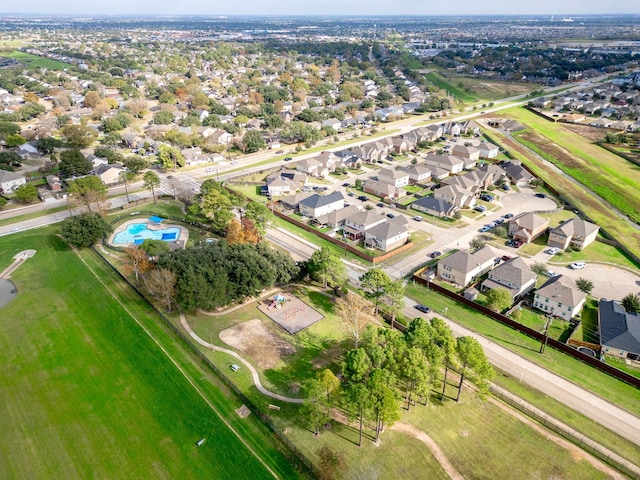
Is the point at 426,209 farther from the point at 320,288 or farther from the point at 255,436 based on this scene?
the point at 255,436

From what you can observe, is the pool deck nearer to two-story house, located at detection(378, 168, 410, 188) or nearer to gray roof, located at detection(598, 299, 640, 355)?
two-story house, located at detection(378, 168, 410, 188)

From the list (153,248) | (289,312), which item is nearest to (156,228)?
(153,248)

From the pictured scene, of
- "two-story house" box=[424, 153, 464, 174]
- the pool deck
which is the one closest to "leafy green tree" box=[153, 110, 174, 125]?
the pool deck

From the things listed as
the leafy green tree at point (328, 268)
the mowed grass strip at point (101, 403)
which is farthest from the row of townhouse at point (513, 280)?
the mowed grass strip at point (101, 403)

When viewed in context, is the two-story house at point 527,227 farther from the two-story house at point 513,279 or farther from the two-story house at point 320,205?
the two-story house at point 320,205

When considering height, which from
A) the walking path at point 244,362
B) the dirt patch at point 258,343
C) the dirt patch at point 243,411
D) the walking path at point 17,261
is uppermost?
the dirt patch at point 243,411

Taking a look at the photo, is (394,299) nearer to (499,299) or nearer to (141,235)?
(499,299)
